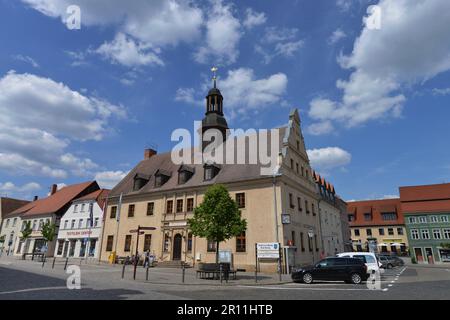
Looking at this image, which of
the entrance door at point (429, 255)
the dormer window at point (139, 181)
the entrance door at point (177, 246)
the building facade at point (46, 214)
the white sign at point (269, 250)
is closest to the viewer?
the white sign at point (269, 250)

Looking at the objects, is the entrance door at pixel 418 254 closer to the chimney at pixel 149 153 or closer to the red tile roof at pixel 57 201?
the chimney at pixel 149 153

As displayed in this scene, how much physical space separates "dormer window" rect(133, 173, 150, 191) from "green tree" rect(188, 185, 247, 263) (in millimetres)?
15972

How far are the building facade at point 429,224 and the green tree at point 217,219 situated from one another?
4295cm

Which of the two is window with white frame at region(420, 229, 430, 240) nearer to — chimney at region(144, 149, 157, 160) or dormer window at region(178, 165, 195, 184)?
dormer window at region(178, 165, 195, 184)

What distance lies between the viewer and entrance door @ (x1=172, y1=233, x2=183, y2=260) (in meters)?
30.0

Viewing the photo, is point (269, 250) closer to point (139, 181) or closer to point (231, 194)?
point (231, 194)

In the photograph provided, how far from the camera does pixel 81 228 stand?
139 feet

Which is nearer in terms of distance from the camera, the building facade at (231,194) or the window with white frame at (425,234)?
the building facade at (231,194)

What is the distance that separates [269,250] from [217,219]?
5420 mm

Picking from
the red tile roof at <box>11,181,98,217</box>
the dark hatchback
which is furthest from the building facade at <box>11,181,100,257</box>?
the dark hatchback

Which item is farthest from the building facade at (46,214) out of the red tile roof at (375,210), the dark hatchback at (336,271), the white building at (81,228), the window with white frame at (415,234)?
the red tile roof at (375,210)

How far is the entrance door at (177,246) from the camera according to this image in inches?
1183
